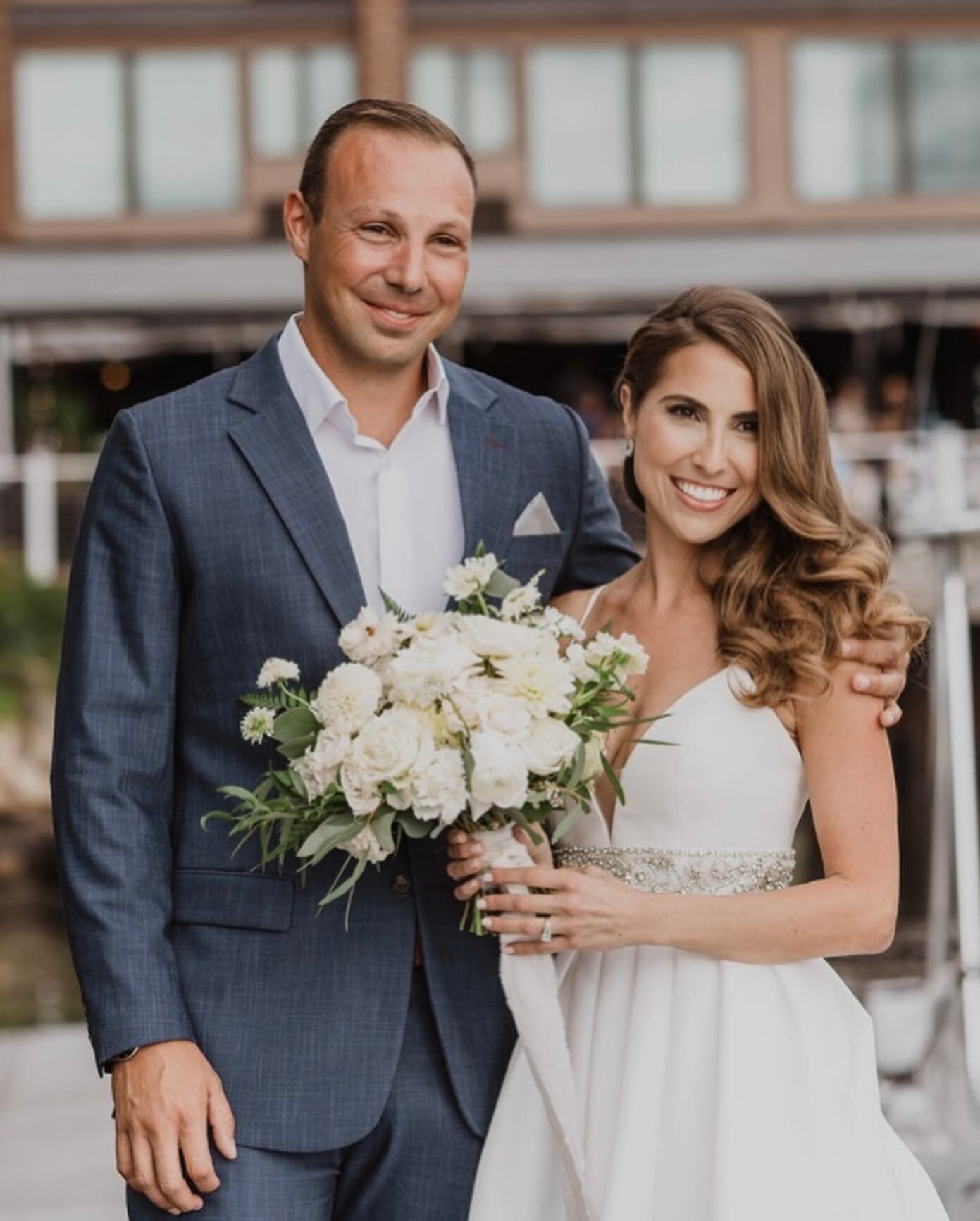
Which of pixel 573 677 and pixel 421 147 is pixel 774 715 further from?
pixel 421 147

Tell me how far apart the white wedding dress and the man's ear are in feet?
3.25

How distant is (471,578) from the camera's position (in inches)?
116

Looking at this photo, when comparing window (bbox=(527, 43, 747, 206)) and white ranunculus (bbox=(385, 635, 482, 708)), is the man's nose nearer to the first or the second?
white ranunculus (bbox=(385, 635, 482, 708))

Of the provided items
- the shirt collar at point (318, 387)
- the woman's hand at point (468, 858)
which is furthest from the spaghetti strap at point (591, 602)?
the woman's hand at point (468, 858)

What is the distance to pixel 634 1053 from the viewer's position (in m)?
3.15

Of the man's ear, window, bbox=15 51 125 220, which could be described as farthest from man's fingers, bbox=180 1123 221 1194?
window, bbox=15 51 125 220

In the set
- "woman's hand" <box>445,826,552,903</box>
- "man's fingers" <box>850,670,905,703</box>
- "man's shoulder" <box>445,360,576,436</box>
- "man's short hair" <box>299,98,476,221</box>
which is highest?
"man's short hair" <box>299,98,476,221</box>

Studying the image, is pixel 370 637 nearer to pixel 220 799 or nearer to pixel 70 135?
pixel 220 799

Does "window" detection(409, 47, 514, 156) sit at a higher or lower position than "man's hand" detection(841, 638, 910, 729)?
higher

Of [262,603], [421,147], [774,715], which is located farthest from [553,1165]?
[421,147]

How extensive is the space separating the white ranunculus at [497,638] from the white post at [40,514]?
1346 cm

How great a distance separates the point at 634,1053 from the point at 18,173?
824 inches

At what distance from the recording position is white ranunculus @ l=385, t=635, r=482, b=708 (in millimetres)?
2752

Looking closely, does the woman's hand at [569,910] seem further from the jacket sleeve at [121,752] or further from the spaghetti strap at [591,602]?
the spaghetti strap at [591,602]
